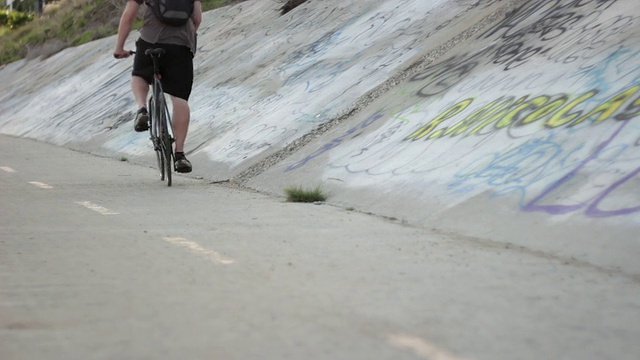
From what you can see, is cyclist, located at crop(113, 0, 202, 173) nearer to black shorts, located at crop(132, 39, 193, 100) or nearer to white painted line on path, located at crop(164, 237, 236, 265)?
black shorts, located at crop(132, 39, 193, 100)

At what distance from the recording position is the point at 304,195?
348 inches

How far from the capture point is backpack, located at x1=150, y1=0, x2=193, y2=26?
10367 millimetres

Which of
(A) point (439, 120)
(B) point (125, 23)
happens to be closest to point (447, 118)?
(A) point (439, 120)

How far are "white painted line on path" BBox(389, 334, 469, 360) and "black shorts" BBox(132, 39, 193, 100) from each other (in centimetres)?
678

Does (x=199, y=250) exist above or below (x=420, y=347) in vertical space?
below

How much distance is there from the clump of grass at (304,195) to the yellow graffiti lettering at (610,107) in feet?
6.55

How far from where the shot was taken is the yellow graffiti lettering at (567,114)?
8047mm

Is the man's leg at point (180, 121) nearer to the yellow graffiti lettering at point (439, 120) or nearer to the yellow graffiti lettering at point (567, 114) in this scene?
the yellow graffiti lettering at point (439, 120)

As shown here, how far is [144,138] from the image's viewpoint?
51.6ft

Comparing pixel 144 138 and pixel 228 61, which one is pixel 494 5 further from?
pixel 228 61

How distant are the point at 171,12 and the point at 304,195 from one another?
2.50 m

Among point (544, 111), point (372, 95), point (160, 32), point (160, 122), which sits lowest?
point (372, 95)

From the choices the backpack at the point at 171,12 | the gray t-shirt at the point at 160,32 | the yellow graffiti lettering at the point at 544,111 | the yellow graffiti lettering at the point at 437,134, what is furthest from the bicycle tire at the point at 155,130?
the yellow graffiti lettering at the point at 544,111

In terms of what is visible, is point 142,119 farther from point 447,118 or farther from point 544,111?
point 544,111
